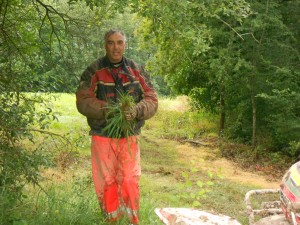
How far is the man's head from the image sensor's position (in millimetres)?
4781

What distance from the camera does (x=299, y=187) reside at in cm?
311

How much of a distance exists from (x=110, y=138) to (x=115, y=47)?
934mm

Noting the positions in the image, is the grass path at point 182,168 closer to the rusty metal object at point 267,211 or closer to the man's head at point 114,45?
the rusty metal object at point 267,211

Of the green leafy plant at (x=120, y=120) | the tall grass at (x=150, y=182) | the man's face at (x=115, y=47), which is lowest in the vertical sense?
the tall grass at (x=150, y=182)

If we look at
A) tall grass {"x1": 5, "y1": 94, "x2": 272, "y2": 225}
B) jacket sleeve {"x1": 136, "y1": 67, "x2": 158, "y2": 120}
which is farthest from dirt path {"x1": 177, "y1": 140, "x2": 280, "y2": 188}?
jacket sleeve {"x1": 136, "y1": 67, "x2": 158, "y2": 120}

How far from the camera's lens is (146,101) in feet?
15.7

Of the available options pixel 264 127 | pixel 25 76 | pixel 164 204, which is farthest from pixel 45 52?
pixel 264 127

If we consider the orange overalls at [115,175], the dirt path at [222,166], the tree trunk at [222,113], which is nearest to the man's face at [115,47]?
the orange overalls at [115,175]

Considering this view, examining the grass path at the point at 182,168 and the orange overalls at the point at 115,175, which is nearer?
the orange overalls at the point at 115,175

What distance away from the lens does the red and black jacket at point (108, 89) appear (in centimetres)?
468

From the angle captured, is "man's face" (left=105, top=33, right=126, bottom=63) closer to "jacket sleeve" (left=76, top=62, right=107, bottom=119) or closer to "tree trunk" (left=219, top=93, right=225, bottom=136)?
"jacket sleeve" (left=76, top=62, right=107, bottom=119)

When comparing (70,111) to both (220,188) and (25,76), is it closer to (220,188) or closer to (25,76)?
(220,188)

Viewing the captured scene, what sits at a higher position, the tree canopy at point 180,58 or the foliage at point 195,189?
the tree canopy at point 180,58

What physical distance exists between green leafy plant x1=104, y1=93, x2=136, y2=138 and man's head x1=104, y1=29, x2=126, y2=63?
0.41 metres
